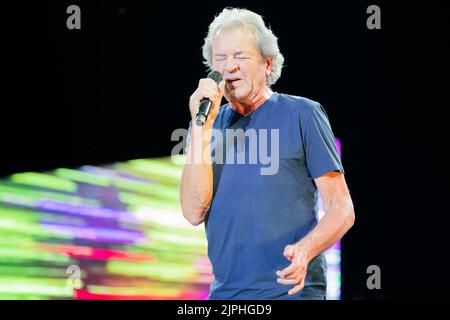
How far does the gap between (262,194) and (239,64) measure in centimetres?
35

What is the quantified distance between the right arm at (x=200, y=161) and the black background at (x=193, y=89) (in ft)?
4.76

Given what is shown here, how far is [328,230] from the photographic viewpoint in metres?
1.43

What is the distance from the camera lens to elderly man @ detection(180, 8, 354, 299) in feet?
4.82

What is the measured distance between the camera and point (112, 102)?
3.06 meters

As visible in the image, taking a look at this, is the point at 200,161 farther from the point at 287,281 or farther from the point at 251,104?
the point at 287,281

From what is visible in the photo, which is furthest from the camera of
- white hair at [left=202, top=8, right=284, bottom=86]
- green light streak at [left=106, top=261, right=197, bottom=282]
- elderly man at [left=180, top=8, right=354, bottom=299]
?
green light streak at [left=106, top=261, right=197, bottom=282]

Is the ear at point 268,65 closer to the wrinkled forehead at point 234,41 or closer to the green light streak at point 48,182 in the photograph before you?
the wrinkled forehead at point 234,41

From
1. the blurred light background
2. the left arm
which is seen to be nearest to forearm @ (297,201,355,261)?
the left arm

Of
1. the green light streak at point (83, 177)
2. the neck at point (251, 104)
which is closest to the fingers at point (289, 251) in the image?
the neck at point (251, 104)

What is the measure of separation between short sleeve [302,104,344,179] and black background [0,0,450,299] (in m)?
1.49

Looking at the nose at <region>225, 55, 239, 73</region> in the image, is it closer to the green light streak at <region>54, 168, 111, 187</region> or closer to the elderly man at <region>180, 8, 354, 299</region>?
the elderly man at <region>180, 8, 354, 299</region>

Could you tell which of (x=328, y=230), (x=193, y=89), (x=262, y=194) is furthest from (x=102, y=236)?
(x=328, y=230)
